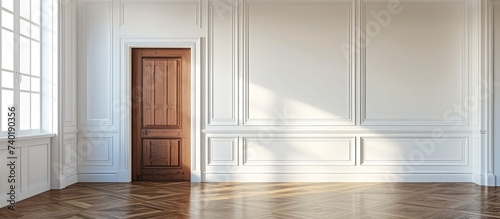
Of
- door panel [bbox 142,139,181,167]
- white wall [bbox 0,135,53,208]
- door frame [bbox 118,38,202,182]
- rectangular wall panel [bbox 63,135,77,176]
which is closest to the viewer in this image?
white wall [bbox 0,135,53,208]

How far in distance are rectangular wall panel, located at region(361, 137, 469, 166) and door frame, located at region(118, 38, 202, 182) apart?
2454 mm

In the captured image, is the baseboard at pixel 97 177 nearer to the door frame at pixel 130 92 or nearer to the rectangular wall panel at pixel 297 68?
the door frame at pixel 130 92

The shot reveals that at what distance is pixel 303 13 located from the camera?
23.3 feet

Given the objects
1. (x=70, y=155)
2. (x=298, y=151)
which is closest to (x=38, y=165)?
(x=70, y=155)

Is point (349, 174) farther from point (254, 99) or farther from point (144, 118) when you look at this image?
point (144, 118)

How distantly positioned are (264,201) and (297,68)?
7.69 ft

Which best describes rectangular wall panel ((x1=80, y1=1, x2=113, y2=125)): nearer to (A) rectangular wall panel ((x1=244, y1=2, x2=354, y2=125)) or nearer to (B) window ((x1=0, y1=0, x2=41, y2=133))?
(B) window ((x1=0, y1=0, x2=41, y2=133))

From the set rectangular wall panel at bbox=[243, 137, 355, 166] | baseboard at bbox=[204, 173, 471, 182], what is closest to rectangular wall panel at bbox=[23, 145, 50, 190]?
baseboard at bbox=[204, 173, 471, 182]

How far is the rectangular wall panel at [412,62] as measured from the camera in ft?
23.2

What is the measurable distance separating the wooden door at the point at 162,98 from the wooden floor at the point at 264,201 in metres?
0.71

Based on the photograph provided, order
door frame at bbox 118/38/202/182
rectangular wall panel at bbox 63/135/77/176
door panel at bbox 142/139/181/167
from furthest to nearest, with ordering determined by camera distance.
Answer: door panel at bbox 142/139/181/167 < door frame at bbox 118/38/202/182 < rectangular wall panel at bbox 63/135/77/176

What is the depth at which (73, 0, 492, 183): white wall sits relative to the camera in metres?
7.06

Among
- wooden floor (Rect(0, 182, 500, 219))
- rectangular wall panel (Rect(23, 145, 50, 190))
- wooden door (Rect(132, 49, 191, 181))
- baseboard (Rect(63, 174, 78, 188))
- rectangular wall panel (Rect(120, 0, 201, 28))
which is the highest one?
rectangular wall panel (Rect(120, 0, 201, 28))

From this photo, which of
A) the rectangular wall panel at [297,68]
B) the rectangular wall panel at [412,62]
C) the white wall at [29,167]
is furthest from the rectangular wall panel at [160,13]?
the rectangular wall panel at [412,62]
